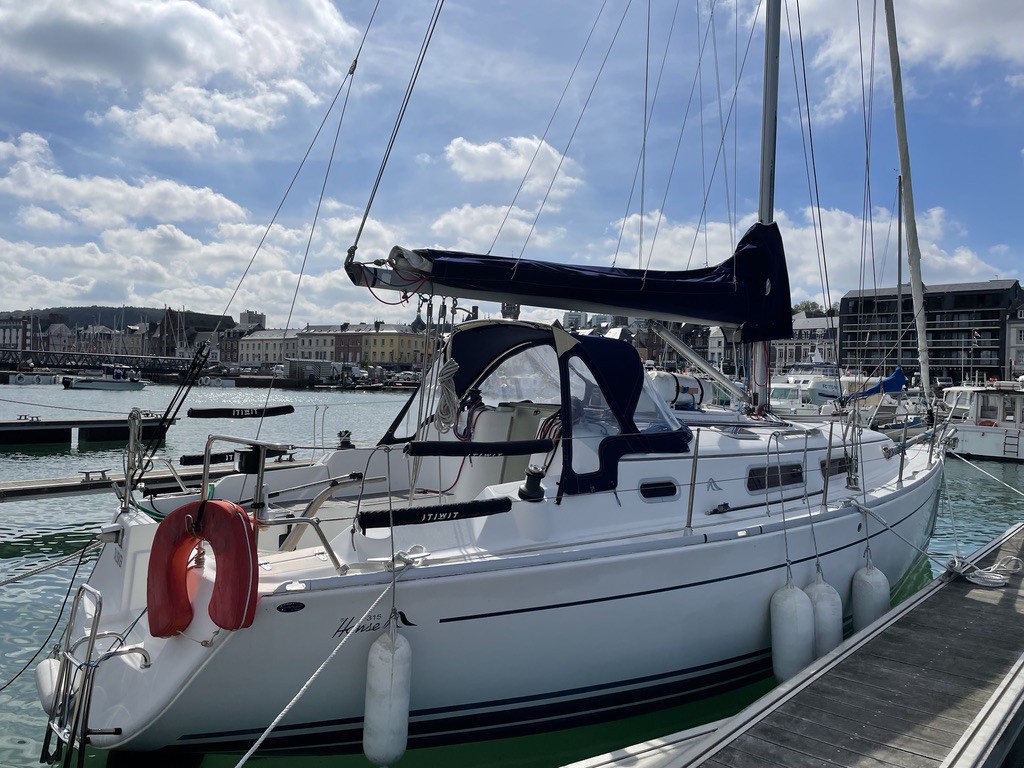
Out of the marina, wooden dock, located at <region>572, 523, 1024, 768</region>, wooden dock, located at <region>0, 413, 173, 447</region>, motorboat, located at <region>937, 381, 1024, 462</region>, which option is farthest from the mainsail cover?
wooden dock, located at <region>0, 413, 173, 447</region>

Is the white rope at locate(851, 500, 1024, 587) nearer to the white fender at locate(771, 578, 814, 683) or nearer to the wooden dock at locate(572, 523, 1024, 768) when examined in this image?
the wooden dock at locate(572, 523, 1024, 768)

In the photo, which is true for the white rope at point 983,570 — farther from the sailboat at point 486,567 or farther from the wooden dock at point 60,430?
the wooden dock at point 60,430

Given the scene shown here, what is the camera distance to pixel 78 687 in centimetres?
365

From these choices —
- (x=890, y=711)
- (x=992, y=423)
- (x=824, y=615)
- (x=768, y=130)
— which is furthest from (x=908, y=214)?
(x=992, y=423)

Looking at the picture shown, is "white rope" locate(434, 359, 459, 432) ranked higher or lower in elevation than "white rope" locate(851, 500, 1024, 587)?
higher

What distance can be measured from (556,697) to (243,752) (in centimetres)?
175

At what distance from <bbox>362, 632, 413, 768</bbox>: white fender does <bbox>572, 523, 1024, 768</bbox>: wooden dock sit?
0.94 meters

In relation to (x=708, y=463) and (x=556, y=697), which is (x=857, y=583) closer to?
(x=708, y=463)

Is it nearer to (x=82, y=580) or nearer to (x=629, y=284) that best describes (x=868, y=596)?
(x=629, y=284)

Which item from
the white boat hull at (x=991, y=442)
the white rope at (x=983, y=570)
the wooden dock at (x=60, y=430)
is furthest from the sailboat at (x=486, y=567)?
the white boat hull at (x=991, y=442)

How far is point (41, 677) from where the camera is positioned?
4078 mm

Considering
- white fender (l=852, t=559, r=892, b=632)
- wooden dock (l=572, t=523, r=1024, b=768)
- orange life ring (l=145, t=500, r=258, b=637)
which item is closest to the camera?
orange life ring (l=145, t=500, r=258, b=637)

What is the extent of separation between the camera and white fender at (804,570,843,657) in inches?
207

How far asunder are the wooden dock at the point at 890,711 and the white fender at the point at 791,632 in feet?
0.64
